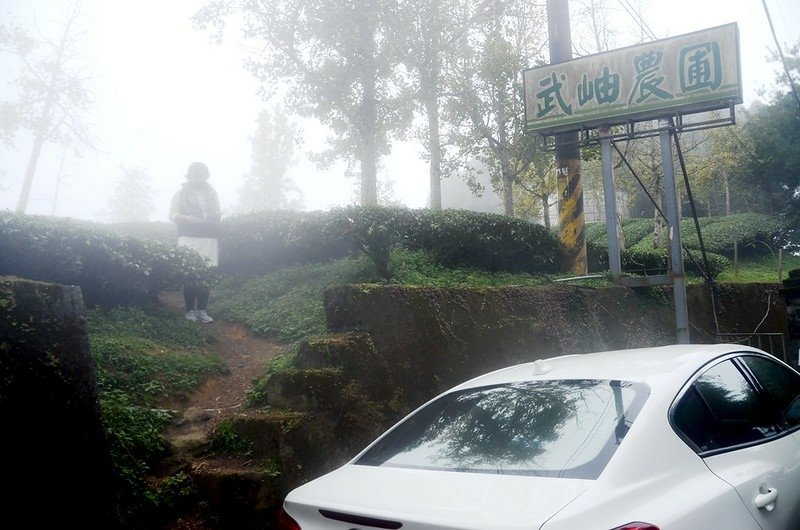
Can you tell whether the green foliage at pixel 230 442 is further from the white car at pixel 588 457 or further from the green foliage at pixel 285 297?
the green foliage at pixel 285 297

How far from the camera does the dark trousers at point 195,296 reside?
7.51m

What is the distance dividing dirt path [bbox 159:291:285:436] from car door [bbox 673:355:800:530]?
345cm

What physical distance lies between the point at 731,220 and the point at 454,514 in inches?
915

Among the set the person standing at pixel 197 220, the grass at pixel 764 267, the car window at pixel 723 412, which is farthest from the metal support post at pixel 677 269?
the grass at pixel 764 267

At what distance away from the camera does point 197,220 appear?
7602 mm

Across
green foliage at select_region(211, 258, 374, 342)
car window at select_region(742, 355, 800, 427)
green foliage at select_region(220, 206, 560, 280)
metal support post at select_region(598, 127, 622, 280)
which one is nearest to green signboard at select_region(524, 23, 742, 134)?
metal support post at select_region(598, 127, 622, 280)

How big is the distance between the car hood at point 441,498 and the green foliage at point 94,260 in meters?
4.65

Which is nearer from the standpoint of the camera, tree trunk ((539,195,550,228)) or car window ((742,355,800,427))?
car window ((742,355,800,427))

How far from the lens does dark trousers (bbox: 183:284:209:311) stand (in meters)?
7.51

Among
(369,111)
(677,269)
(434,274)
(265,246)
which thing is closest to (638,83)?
(677,269)

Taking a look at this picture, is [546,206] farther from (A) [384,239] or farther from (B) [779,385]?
(B) [779,385]

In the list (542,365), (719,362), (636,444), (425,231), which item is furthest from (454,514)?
(425,231)

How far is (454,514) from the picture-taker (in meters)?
1.99

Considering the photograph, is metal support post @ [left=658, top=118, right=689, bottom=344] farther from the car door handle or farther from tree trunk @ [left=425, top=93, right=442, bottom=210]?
tree trunk @ [left=425, top=93, right=442, bottom=210]
